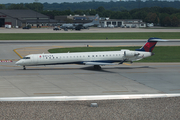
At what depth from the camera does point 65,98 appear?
21.7 meters

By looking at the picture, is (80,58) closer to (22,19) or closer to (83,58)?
(83,58)

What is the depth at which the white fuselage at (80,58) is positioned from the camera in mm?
36688

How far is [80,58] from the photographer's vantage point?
3731cm

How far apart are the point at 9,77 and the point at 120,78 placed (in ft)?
43.0

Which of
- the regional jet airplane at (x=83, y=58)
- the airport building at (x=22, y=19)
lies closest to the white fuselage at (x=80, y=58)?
the regional jet airplane at (x=83, y=58)

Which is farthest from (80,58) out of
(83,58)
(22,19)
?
(22,19)

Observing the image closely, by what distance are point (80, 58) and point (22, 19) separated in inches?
5836

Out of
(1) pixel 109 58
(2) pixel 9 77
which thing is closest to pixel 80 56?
(1) pixel 109 58

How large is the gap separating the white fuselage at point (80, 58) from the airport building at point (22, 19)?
13236 centimetres

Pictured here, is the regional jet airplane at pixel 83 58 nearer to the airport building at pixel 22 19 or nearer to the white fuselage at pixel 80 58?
the white fuselage at pixel 80 58

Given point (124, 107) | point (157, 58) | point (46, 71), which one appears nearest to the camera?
point (124, 107)

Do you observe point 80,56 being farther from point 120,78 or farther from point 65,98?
point 65,98

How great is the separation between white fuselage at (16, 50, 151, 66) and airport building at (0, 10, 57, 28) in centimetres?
13236

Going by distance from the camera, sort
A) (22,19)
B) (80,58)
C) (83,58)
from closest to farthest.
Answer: (80,58), (83,58), (22,19)
